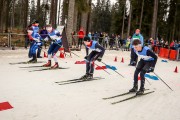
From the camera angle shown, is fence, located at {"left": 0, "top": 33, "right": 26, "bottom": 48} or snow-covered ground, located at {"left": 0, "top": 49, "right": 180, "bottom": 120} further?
fence, located at {"left": 0, "top": 33, "right": 26, "bottom": 48}

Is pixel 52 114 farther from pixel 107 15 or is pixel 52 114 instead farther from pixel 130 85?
pixel 107 15

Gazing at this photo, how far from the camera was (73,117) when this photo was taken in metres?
4.94

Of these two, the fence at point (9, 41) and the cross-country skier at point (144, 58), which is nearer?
the cross-country skier at point (144, 58)

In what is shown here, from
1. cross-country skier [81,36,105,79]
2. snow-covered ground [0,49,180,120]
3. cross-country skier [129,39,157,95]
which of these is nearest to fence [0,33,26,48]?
snow-covered ground [0,49,180,120]

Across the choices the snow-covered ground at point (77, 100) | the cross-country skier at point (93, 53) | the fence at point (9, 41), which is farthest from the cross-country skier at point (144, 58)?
the fence at point (9, 41)

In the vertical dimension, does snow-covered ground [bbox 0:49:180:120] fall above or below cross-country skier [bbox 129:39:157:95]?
below

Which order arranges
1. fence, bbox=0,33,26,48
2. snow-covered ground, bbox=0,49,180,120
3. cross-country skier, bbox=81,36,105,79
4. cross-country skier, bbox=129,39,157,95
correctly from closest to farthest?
1. snow-covered ground, bbox=0,49,180,120
2. cross-country skier, bbox=129,39,157,95
3. cross-country skier, bbox=81,36,105,79
4. fence, bbox=0,33,26,48

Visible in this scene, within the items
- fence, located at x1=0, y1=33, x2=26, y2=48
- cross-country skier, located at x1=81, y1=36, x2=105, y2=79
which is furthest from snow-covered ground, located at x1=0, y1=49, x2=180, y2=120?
fence, located at x1=0, y1=33, x2=26, y2=48

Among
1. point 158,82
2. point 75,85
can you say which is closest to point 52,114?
point 75,85

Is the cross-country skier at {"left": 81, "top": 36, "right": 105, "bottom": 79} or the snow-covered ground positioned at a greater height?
the cross-country skier at {"left": 81, "top": 36, "right": 105, "bottom": 79}

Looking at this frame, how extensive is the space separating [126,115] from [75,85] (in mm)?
2881

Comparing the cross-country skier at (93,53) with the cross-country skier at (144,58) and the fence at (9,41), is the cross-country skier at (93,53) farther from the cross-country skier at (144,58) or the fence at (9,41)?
the fence at (9,41)

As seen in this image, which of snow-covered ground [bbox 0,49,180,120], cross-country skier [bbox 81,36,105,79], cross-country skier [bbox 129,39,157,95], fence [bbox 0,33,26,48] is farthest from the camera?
fence [bbox 0,33,26,48]

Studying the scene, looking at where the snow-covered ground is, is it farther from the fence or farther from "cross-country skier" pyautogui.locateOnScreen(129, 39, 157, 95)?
the fence
